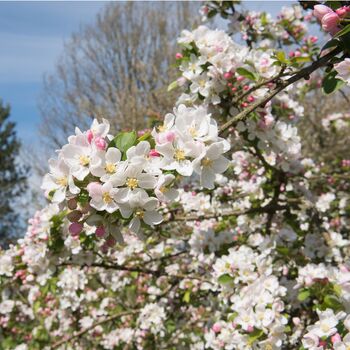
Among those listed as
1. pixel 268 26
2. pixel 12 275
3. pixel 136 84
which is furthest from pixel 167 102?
pixel 12 275

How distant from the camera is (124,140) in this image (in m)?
1.25

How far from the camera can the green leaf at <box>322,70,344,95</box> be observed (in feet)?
5.08

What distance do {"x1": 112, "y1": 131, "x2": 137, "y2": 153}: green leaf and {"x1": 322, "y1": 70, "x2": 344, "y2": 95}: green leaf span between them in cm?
69

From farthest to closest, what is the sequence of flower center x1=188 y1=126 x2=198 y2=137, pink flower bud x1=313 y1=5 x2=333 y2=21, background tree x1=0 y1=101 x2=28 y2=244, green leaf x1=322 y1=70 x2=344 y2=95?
background tree x1=0 y1=101 x2=28 y2=244
green leaf x1=322 y1=70 x2=344 y2=95
pink flower bud x1=313 y1=5 x2=333 y2=21
flower center x1=188 y1=126 x2=198 y2=137

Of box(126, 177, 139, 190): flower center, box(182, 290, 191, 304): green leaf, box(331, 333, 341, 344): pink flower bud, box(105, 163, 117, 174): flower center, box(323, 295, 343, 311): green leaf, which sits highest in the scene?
box(182, 290, 191, 304): green leaf

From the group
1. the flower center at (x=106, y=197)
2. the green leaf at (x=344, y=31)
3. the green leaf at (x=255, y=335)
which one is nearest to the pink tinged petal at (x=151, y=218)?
the flower center at (x=106, y=197)

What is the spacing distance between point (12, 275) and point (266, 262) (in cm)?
143

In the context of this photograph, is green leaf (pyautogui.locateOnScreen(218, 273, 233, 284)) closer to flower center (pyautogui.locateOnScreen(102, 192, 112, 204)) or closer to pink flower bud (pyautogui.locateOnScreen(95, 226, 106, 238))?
pink flower bud (pyautogui.locateOnScreen(95, 226, 106, 238))

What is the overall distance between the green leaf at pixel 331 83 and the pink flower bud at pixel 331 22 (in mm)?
196

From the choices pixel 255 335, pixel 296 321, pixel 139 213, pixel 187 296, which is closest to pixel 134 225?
pixel 139 213

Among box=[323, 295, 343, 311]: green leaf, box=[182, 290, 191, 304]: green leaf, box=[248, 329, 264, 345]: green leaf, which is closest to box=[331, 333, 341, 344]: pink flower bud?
box=[323, 295, 343, 311]: green leaf

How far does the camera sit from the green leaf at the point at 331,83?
61.0 inches

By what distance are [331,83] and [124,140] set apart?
0.73m

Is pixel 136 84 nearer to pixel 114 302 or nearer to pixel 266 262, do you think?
pixel 114 302
